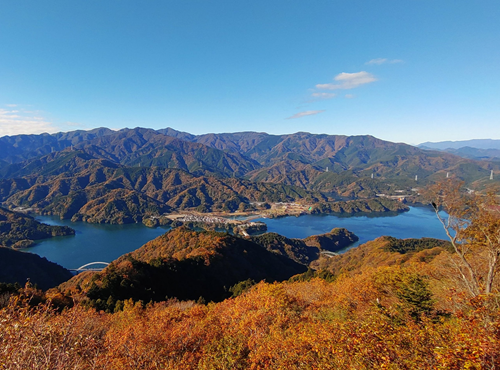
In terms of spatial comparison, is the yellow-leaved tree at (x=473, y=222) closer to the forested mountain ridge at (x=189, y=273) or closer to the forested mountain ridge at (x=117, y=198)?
the forested mountain ridge at (x=189, y=273)

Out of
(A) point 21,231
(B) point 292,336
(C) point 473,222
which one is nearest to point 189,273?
(B) point 292,336

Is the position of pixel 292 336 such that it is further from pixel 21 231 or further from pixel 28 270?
pixel 21 231

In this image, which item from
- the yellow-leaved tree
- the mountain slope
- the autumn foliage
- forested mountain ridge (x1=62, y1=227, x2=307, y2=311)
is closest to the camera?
the autumn foliage

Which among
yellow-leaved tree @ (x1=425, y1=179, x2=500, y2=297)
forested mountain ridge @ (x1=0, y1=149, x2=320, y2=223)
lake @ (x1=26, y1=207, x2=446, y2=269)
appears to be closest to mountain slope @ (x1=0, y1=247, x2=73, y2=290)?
lake @ (x1=26, y1=207, x2=446, y2=269)

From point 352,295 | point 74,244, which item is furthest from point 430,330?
point 74,244

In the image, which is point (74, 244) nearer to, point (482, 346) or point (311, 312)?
point (311, 312)

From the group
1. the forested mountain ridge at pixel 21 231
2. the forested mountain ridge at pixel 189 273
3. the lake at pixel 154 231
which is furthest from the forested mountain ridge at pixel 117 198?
the forested mountain ridge at pixel 189 273

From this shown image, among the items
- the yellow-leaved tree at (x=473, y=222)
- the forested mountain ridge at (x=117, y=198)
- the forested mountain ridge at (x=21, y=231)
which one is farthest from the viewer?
the forested mountain ridge at (x=117, y=198)

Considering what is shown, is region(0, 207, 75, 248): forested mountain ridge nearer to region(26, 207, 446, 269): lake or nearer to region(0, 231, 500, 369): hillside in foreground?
region(26, 207, 446, 269): lake

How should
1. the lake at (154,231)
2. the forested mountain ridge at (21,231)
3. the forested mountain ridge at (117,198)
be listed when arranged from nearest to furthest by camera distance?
the lake at (154,231) < the forested mountain ridge at (21,231) < the forested mountain ridge at (117,198)
